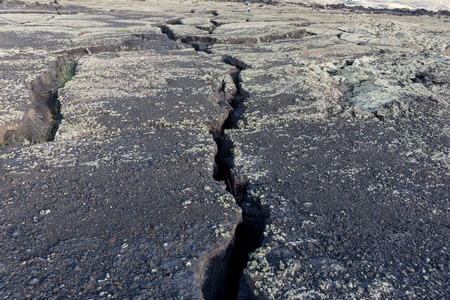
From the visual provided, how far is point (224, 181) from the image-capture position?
177 cm

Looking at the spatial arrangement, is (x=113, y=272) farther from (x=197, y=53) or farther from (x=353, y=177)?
(x=197, y=53)

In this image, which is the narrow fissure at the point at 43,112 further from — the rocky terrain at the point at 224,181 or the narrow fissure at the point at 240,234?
the narrow fissure at the point at 240,234

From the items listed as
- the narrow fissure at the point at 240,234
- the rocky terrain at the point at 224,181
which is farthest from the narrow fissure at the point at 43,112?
the narrow fissure at the point at 240,234

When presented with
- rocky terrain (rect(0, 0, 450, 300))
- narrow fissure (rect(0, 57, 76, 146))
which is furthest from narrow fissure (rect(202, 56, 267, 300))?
narrow fissure (rect(0, 57, 76, 146))

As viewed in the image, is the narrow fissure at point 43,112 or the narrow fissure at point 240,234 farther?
the narrow fissure at point 43,112

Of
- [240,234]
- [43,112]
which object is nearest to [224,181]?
[240,234]

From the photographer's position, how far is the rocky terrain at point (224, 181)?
1.16 meters

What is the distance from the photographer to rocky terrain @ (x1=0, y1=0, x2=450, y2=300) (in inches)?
45.6

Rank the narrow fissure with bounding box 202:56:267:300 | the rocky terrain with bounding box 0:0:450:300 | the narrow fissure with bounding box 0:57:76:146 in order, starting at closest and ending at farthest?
the rocky terrain with bounding box 0:0:450:300
the narrow fissure with bounding box 202:56:267:300
the narrow fissure with bounding box 0:57:76:146

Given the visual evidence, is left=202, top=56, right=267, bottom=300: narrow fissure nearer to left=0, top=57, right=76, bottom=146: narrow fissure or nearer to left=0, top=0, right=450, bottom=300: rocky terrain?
left=0, top=0, right=450, bottom=300: rocky terrain

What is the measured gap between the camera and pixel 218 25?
6379 mm

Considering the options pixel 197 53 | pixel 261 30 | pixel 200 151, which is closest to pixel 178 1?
pixel 261 30

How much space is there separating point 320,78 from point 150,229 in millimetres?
2410

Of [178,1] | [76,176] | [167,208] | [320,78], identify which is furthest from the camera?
[178,1]
